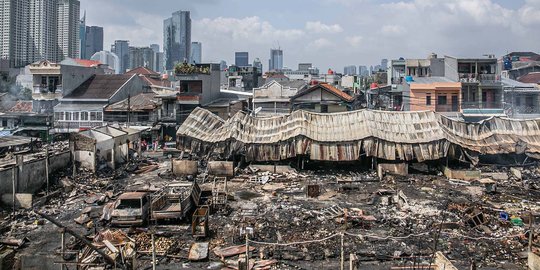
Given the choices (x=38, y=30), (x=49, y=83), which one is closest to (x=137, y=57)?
(x=38, y=30)

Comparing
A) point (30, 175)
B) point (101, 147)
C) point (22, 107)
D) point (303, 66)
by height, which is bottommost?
point (30, 175)

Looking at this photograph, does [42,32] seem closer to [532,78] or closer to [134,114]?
[134,114]

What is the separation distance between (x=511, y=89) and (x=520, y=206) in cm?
2596

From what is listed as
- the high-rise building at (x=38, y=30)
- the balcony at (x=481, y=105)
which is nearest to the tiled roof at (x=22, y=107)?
the balcony at (x=481, y=105)

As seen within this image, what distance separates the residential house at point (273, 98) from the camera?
148ft

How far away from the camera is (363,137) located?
26922mm

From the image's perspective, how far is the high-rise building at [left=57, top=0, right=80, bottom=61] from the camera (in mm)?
107438

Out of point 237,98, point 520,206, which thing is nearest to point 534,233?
point 520,206

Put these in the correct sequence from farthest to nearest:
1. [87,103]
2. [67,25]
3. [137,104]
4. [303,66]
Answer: [303,66], [67,25], [87,103], [137,104]

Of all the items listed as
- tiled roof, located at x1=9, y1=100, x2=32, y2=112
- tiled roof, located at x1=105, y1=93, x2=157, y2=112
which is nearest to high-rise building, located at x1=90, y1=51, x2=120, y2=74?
tiled roof, located at x1=9, y1=100, x2=32, y2=112

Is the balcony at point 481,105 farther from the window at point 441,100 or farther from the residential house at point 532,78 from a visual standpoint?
the residential house at point 532,78

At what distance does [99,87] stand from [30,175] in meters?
25.0

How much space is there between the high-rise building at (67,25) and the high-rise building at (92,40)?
267 ft

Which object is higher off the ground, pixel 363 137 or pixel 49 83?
pixel 49 83
